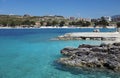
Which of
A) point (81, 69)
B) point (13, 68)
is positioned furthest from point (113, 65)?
point (13, 68)

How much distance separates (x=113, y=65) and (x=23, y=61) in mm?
11968

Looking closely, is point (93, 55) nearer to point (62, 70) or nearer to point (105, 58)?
point (105, 58)

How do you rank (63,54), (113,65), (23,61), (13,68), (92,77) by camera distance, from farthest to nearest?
(63,54) < (23,61) < (13,68) < (113,65) < (92,77)

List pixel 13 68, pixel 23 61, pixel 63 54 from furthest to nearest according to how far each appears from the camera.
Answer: pixel 63 54 < pixel 23 61 < pixel 13 68

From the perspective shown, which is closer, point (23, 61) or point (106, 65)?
point (106, 65)

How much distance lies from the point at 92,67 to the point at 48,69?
4558 mm

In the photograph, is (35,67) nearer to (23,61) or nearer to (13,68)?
(13,68)

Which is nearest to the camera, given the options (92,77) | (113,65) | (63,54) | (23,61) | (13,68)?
(92,77)

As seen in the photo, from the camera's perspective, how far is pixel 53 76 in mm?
23828

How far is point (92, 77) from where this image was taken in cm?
2342

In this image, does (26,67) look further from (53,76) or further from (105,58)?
(105,58)

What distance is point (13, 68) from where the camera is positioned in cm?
2780

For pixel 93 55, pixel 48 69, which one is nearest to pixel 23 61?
pixel 48 69

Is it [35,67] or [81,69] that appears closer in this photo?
[81,69]
